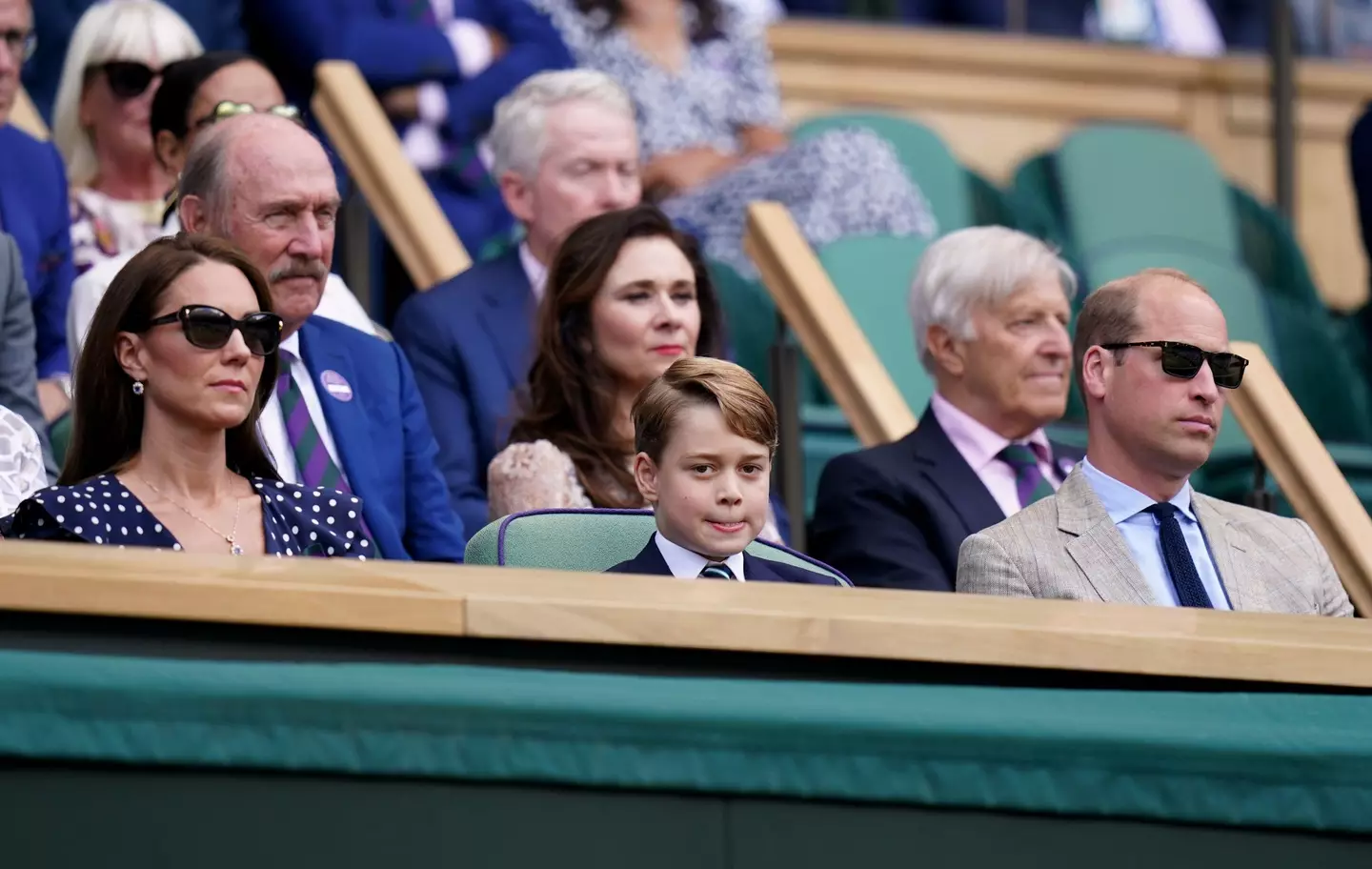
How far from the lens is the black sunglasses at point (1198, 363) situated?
9.90 ft

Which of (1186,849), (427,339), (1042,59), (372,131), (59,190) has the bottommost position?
(1186,849)

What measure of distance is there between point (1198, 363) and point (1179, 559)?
248 mm

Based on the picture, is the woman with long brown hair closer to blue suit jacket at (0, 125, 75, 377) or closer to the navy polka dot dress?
the navy polka dot dress

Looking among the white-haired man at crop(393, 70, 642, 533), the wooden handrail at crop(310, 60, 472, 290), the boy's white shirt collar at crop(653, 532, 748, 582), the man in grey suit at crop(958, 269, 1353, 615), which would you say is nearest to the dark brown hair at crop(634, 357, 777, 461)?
the boy's white shirt collar at crop(653, 532, 748, 582)

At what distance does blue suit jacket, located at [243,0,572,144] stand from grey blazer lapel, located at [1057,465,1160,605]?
2.33 m

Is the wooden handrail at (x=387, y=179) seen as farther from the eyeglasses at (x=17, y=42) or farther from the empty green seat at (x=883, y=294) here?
the empty green seat at (x=883, y=294)

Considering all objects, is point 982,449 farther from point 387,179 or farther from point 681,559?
point 387,179

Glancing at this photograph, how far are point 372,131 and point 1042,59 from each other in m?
2.53

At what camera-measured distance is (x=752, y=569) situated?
2895mm

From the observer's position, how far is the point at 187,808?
2064 millimetres

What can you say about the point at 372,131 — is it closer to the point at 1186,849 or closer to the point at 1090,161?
the point at 1090,161

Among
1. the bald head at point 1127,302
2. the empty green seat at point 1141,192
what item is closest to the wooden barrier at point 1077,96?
the empty green seat at point 1141,192

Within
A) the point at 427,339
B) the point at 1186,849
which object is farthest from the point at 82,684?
the point at 427,339

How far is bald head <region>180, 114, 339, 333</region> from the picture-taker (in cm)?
333
